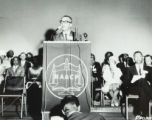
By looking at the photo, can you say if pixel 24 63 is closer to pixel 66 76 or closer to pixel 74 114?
pixel 66 76

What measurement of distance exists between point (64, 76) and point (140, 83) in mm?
1766

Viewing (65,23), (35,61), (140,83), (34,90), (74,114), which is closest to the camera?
(74,114)

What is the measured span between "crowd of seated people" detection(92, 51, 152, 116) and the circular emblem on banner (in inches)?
58.9

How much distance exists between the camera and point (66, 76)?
4.08 m

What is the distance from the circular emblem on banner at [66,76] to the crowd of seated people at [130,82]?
58.9 inches

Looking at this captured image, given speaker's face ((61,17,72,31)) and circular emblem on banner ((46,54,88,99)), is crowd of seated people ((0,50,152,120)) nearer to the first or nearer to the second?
circular emblem on banner ((46,54,88,99))

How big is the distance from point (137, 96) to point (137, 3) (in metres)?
3.74

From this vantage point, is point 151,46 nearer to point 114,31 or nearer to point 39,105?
Result: point 114,31

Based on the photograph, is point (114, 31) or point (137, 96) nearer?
point (137, 96)

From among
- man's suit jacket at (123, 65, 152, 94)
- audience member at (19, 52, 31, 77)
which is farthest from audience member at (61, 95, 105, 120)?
audience member at (19, 52, 31, 77)

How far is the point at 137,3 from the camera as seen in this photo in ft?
27.0

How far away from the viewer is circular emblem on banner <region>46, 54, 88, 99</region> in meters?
4.06

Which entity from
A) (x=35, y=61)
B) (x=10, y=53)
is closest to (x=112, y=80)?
(x=35, y=61)

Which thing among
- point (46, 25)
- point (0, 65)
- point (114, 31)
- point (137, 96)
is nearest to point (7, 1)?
point (46, 25)
